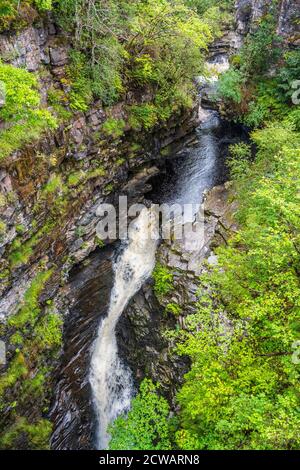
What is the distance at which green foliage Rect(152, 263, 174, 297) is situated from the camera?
46.7 feet

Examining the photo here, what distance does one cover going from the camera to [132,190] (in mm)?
17406

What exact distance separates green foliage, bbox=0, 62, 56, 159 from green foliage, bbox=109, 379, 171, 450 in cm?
970

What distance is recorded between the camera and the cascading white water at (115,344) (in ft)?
45.8

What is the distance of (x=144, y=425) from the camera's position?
12500 mm

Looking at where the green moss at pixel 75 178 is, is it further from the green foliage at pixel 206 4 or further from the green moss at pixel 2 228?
the green foliage at pixel 206 4

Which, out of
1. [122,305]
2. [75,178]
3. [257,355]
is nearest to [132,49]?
[75,178]

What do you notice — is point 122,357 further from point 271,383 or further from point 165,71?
point 165,71

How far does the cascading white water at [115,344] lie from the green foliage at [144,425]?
831 millimetres

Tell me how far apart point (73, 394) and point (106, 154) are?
32.0 ft

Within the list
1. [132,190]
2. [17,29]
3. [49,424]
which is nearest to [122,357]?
[49,424]

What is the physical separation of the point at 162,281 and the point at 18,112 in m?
8.40

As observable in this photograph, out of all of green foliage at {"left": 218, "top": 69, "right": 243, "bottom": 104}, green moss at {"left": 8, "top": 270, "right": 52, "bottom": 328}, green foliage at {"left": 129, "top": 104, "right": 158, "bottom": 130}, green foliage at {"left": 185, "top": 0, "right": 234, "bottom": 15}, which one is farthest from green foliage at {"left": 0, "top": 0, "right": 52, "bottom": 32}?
green foliage at {"left": 185, "top": 0, "right": 234, "bottom": 15}

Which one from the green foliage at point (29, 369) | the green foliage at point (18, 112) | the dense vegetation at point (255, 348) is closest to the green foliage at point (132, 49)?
the green foliage at point (18, 112)

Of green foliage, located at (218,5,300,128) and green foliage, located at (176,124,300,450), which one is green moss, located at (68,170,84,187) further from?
green foliage, located at (218,5,300,128)
